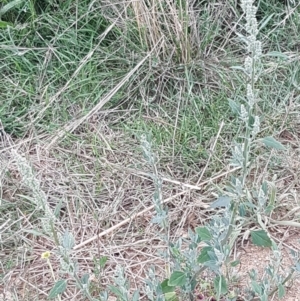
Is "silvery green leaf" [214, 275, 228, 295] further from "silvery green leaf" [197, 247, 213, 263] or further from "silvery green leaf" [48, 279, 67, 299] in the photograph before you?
"silvery green leaf" [48, 279, 67, 299]

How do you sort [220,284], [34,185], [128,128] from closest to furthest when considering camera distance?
[34,185], [220,284], [128,128]

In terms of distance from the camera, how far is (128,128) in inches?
79.9

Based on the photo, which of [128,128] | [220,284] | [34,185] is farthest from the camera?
[128,128]

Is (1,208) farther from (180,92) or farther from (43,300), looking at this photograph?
(180,92)

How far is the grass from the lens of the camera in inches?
65.4

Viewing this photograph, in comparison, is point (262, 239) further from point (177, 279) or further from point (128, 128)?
point (128, 128)

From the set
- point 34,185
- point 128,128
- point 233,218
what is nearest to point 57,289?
point 34,185

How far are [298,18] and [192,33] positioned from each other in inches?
17.4

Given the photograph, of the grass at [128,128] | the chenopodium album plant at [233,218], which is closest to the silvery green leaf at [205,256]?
the chenopodium album plant at [233,218]

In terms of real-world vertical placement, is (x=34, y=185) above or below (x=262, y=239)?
above

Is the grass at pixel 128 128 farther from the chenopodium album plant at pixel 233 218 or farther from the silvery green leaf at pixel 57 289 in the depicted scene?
the silvery green leaf at pixel 57 289

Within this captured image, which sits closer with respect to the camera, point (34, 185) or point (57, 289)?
point (34, 185)

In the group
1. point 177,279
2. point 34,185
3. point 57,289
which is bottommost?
point 177,279

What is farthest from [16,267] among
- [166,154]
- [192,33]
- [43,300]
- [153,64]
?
[192,33]
